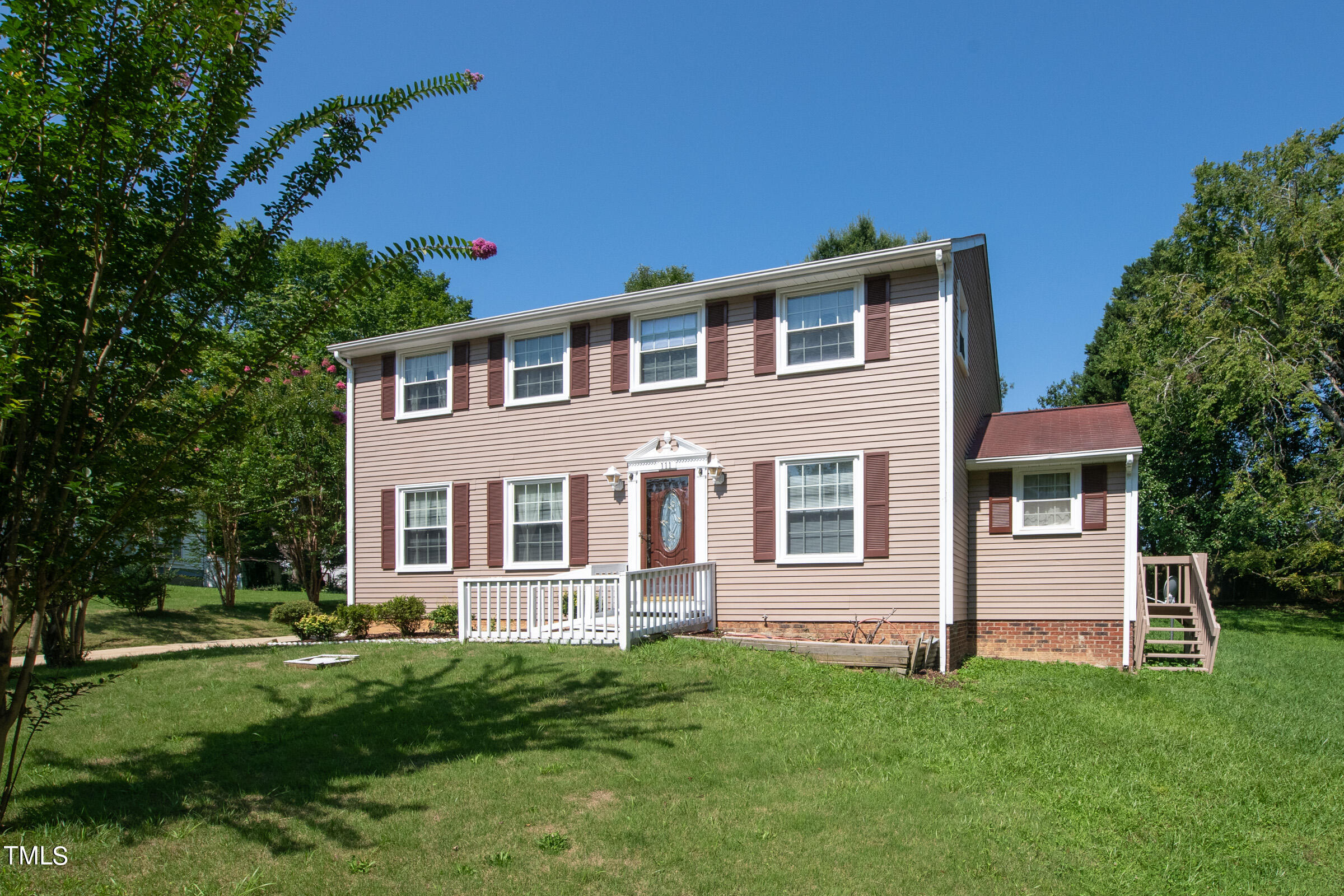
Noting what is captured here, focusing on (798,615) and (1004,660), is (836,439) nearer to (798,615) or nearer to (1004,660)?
(798,615)

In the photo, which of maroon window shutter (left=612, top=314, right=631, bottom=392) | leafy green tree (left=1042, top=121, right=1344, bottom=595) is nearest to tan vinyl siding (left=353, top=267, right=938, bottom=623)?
maroon window shutter (left=612, top=314, right=631, bottom=392)

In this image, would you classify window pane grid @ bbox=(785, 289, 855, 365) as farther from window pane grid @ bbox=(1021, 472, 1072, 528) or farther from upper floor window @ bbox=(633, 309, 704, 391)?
window pane grid @ bbox=(1021, 472, 1072, 528)

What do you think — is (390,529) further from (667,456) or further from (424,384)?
(667,456)

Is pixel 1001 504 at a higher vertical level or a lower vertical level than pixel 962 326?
lower

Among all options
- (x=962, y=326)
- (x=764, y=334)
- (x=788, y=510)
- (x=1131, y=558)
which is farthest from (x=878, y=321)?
(x=1131, y=558)

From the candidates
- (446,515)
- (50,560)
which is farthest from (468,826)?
(446,515)

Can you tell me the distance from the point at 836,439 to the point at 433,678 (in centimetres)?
619

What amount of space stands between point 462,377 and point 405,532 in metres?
3.00

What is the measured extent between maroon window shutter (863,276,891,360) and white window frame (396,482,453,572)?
296 inches

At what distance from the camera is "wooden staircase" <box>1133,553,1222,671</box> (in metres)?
11.4

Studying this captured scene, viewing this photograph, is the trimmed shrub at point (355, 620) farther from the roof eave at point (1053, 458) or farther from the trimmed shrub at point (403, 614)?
the roof eave at point (1053, 458)

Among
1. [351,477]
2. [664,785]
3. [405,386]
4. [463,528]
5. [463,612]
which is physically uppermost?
[405,386]

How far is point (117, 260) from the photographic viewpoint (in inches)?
168

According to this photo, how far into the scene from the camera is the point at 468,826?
16.6 ft
